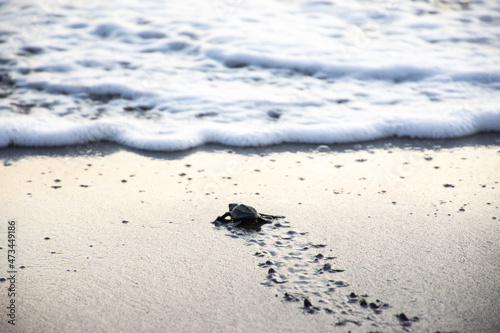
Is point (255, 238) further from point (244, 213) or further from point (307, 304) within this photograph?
point (307, 304)

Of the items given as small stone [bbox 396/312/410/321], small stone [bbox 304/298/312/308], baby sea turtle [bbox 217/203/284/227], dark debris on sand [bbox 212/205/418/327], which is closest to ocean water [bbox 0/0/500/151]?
baby sea turtle [bbox 217/203/284/227]

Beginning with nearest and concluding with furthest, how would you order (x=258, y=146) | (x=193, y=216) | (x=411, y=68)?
1. (x=193, y=216)
2. (x=258, y=146)
3. (x=411, y=68)

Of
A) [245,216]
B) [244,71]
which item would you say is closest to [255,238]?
[245,216]

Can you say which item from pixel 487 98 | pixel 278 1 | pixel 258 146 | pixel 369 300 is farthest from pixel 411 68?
pixel 369 300

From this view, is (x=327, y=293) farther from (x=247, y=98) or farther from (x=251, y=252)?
(x=247, y=98)

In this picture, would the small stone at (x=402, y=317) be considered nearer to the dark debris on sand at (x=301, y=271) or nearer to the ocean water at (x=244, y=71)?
the dark debris on sand at (x=301, y=271)

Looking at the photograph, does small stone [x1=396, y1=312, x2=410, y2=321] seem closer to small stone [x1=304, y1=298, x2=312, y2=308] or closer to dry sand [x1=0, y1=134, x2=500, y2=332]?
dry sand [x1=0, y1=134, x2=500, y2=332]
